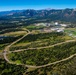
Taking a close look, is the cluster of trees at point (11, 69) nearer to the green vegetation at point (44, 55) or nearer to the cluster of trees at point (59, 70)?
the cluster of trees at point (59, 70)

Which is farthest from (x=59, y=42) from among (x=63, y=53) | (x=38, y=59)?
(x=38, y=59)

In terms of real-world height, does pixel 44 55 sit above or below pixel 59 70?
below

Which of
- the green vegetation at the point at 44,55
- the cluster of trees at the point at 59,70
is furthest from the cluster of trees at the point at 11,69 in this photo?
the green vegetation at the point at 44,55

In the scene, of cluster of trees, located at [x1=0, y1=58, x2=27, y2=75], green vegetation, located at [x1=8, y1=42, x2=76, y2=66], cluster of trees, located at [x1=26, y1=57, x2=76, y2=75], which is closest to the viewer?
cluster of trees, located at [x1=26, y1=57, x2=76, y2=75]

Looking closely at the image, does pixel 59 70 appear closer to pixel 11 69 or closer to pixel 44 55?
pixel 11 69

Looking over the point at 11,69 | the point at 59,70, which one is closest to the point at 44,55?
the point at 11,69

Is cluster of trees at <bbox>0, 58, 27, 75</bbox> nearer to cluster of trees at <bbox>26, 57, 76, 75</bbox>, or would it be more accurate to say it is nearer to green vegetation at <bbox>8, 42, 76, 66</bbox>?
cluster of trees at <bbox>26, 57, 76, 75</bbox>

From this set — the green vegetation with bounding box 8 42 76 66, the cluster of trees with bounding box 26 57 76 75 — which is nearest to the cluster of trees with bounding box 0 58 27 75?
the cluster of trees with bounding box 26 57 76 75

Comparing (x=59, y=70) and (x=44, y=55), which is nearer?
(x=59, y=70)
